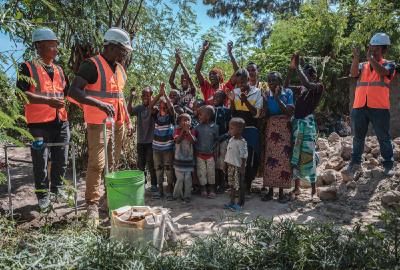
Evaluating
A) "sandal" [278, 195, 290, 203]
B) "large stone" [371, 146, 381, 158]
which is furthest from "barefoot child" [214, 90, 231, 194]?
"large stone" [371, 146, 381, 158]

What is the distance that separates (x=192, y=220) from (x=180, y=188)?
0.79 meters

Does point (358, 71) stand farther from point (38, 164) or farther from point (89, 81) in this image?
point (38, 164)

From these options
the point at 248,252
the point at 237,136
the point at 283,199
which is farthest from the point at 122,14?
the point at 248,252

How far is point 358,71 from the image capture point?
5.50m

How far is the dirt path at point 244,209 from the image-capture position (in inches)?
167

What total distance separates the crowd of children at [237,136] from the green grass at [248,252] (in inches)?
61.7

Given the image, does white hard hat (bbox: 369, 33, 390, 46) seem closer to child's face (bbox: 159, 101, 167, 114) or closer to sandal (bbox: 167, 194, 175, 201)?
child's face (bbox: 159, 101, 167, 114)

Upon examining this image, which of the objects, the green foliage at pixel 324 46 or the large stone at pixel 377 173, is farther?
the green foliage at pixel 324 46

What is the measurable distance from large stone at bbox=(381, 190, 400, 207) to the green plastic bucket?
2901 millimetres

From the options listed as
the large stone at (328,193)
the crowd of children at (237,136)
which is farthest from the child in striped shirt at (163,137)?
the large stone at (328,193)

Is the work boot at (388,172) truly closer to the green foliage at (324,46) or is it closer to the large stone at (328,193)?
the large stone at (328,193)

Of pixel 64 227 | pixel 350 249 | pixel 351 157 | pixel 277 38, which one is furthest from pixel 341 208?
pixel 277 38

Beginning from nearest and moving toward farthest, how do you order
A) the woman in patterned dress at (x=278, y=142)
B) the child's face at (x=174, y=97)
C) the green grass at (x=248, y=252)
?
the green grass at (x=248, y=252) → the woman in patterned dress at (x=278, y=142) → the child's face at (x=174, y=97)

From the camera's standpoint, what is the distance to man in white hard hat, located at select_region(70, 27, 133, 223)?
3.85 meters
